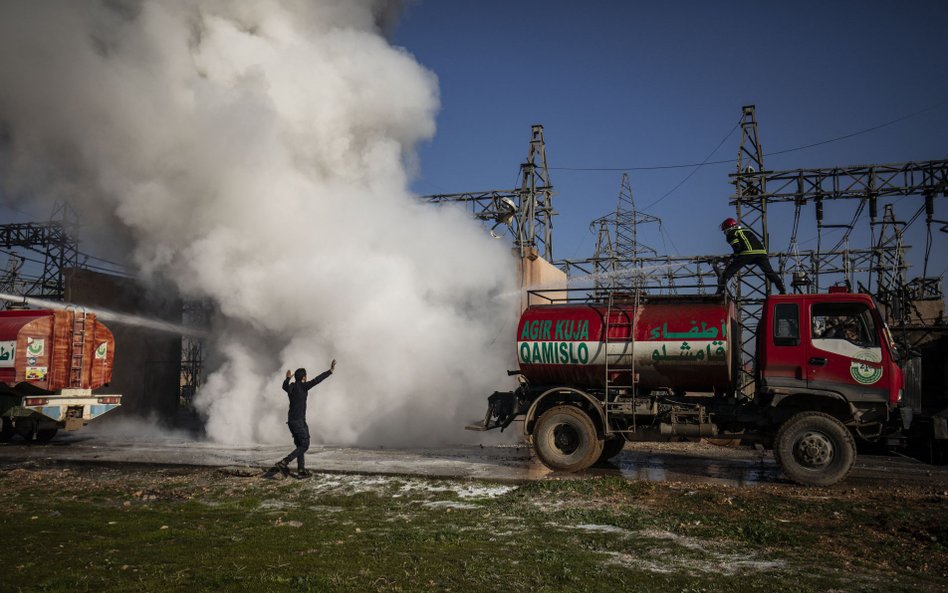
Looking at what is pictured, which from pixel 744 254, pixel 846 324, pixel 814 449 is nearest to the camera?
pixel 814 449

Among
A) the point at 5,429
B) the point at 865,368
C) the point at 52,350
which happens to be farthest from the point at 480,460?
the point at 5,429

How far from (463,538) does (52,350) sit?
568 inches

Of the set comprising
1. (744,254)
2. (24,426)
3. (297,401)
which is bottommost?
(24,426)

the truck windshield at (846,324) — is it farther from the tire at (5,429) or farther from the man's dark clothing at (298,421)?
the tire at (5,429)

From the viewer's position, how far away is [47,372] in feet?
55.6

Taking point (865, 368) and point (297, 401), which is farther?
point (297, 401)

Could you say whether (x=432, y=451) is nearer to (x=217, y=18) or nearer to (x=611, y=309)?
(x=611, y=309)

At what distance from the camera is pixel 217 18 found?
18938mm

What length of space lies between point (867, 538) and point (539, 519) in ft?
11.1

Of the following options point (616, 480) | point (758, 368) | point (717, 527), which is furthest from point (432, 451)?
point (717, 527)

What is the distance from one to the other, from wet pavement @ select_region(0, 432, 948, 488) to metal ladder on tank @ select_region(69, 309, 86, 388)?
1.66 metres

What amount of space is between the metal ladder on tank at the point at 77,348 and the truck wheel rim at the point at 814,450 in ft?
54.1

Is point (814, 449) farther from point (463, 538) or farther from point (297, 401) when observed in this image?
point (297, 401)

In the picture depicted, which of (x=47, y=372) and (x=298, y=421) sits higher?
(x=47, y=372)
